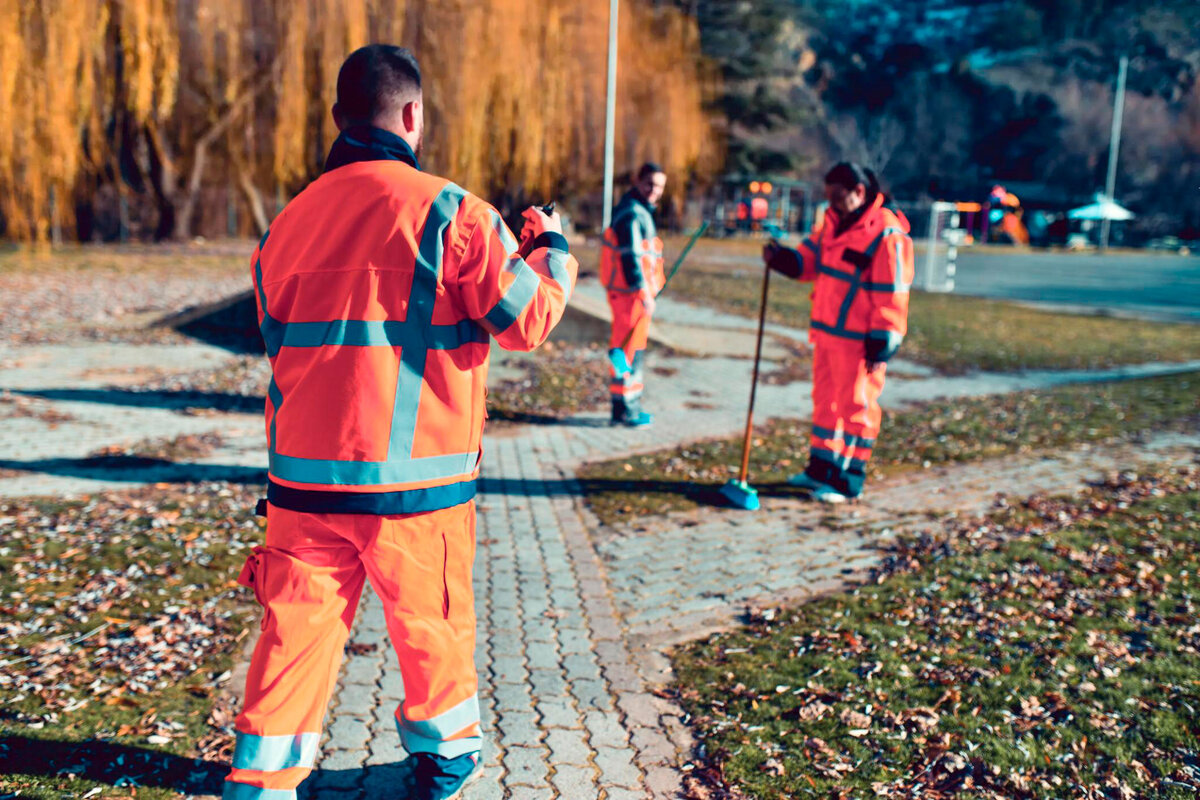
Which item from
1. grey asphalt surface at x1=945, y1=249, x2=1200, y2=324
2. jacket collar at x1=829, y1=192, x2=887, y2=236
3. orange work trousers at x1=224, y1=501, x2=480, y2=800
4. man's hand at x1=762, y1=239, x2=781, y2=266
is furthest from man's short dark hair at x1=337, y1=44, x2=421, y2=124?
grey asphalt surface at x1=945, y1=249, x2=1200, y2=324

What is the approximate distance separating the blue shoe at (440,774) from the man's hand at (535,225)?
1.63 metres

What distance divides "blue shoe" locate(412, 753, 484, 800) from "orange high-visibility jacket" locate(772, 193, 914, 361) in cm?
418

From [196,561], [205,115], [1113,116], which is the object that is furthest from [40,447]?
[1113,116]

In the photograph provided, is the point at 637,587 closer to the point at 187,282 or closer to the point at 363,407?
the point at 363,407

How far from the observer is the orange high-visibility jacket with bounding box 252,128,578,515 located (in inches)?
106

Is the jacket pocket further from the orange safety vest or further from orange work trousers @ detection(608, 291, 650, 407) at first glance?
orange work trousers @ detection(608, 291, 650, 407)

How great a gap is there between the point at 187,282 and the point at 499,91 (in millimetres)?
7276

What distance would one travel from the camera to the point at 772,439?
343 inches

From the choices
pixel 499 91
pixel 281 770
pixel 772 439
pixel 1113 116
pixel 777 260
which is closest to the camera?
pixel 281 770

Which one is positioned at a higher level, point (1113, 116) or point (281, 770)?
point (1113, 116)

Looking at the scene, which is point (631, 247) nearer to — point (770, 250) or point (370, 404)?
point (770, 250)

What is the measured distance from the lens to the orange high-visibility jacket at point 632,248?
8.48 metres

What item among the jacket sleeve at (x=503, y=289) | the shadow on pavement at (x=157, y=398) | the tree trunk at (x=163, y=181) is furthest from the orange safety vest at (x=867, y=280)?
the tree trunk at (x=163, y=181)

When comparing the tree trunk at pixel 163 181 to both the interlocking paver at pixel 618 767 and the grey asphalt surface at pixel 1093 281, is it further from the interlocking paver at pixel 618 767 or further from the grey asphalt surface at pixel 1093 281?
the grey asphalt surface at pixel 1093 281
